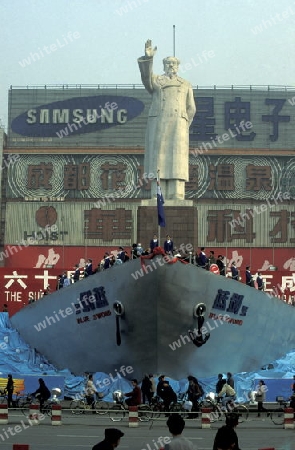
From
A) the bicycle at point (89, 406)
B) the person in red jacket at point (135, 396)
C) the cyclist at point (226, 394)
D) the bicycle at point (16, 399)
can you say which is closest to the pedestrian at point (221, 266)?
the cyclist at point (226, 394)

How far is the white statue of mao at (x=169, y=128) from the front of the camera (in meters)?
37.9

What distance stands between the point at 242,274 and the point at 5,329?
10.0 meters

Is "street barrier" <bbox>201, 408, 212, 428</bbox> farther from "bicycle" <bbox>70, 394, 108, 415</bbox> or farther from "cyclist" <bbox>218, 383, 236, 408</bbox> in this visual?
"bicycle" <bbox>70, 394, 108, 415</bbox>

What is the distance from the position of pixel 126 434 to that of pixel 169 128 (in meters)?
16.5

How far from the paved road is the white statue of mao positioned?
11874mm

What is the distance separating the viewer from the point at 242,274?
140ft

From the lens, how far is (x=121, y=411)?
2759cm

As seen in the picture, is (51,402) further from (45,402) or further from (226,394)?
(226,394)

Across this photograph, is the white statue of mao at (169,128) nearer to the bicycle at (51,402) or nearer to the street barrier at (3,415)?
the bicycle at (51,402)

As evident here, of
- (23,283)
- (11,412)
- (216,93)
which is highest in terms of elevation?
(216,93)

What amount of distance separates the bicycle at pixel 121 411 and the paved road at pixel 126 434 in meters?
0.31

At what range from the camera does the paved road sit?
21.6 m

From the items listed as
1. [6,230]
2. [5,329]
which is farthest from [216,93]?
[5,329]

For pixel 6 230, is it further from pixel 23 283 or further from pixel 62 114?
pixel 23 283
